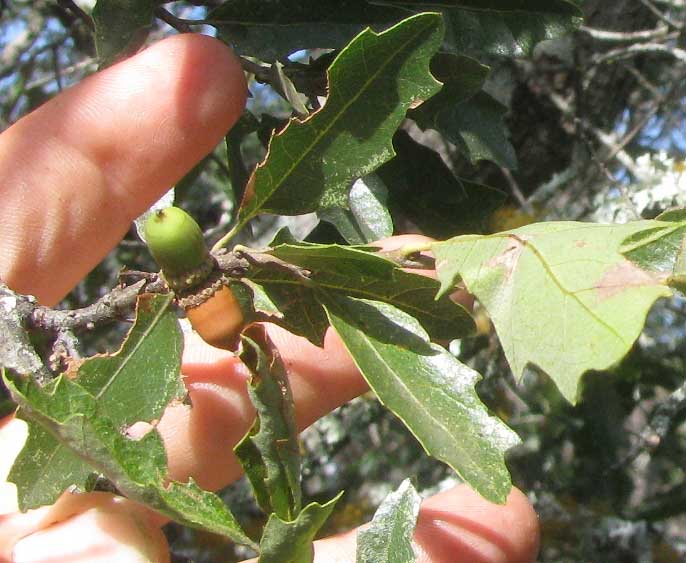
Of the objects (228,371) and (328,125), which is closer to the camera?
(328,125)

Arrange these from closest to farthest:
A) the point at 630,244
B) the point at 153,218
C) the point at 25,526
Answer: the point at 630,244 < the point at 153,218 < the point at 25,526

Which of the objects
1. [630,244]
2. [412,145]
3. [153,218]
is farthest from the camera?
[412,145]

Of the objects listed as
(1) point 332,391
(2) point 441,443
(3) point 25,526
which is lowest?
(1) point 332,391

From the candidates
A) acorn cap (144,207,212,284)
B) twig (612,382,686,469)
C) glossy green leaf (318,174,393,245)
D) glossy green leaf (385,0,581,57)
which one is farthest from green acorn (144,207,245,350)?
twig (612,382,686,469)

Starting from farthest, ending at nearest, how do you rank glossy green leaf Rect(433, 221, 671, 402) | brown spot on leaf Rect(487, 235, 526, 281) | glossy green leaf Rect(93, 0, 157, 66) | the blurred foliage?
the blurred foliage
glossy green leaf Rect(93, 0, 157, 66)
brown spot on leaf Rect(487, 235, 526, 281)
glossy green leaf Rect(433, 221, 671, 402)

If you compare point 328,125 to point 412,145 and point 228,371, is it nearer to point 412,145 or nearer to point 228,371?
point 412,145

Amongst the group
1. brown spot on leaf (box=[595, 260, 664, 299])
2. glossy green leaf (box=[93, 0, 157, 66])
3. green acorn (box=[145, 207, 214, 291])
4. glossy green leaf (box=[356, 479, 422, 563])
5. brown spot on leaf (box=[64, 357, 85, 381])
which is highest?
glossy green leaf (box=[93, 0, 157, 66])

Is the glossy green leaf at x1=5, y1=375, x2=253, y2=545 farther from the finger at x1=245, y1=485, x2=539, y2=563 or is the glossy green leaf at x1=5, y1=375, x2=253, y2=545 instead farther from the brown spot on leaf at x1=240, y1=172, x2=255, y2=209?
the finger at x1=245, y1=485, x2=539, y2=563

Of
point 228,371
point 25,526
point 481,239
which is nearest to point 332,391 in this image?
point 228,371
